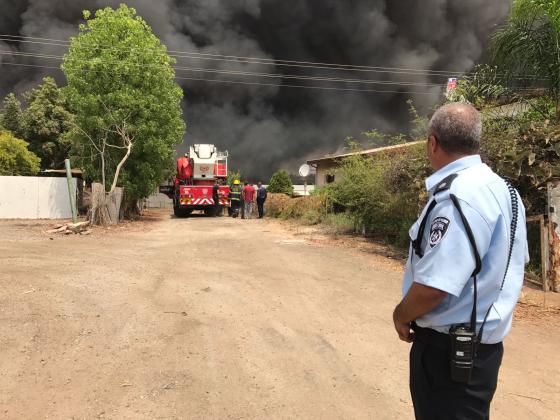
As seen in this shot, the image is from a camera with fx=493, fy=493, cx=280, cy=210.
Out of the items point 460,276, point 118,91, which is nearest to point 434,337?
point 460,276

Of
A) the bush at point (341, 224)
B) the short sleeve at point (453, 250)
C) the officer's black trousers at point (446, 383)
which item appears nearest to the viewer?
the short sleeve at point (453, 250)

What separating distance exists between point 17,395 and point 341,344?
9.26 ft

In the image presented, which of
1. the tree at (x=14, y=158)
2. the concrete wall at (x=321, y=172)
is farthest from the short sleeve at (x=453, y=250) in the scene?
the concrete wall at (x=321, y=172)

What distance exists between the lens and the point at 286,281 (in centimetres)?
768

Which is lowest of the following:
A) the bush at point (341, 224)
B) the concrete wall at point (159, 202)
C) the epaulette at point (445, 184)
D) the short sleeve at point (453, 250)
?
the concrete wall at point (159, 202)

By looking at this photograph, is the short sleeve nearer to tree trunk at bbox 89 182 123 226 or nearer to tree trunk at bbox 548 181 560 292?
tree trunk at bbox 548 181 560 292

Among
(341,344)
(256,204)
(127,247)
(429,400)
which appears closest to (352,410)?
(341,344)

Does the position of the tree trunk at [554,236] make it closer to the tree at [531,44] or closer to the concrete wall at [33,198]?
the tree at [531,44]

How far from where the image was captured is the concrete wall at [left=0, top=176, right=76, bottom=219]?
1848cm

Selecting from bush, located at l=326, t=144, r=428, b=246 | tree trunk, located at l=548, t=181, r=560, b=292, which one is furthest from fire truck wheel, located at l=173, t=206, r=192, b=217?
tree trunk, located at l=548, t=181, r=560, b=292

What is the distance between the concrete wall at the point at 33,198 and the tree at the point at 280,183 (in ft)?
66.0

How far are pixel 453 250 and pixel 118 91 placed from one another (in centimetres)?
1786

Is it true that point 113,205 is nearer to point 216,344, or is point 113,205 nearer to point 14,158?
point 216,344

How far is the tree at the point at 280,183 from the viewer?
125 feet
